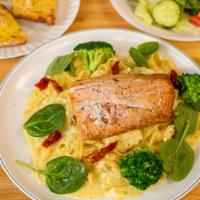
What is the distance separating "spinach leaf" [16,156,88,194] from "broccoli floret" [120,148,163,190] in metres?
0.20

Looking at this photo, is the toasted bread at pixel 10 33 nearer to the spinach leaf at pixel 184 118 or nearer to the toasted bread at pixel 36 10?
the toasted bread at pixel 36 10

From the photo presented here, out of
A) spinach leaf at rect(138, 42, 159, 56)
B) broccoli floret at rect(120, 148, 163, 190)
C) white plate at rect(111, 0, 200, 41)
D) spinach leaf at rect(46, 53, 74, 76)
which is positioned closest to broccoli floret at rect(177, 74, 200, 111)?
spinach leaf at rect(138, 42, 159, 56)

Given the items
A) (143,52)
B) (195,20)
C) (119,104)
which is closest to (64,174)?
(119,104)

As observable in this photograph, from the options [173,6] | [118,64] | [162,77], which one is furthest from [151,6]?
[162,77]

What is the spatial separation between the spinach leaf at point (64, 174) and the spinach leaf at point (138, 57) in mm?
759

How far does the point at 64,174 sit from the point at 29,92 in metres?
0.67

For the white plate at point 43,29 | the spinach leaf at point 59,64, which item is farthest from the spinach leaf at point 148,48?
the white plate at point 43,29

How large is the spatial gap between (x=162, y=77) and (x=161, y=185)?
58 centimetres

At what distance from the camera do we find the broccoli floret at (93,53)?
8.39 ft

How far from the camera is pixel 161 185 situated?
2111 mm

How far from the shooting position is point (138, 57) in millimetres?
2551

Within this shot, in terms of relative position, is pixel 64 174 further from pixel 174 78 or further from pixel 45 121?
pixel 174 78

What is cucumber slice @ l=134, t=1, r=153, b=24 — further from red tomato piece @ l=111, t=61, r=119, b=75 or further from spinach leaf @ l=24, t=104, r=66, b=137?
spinach leaf @ l=24, t=104, r=66, b=137

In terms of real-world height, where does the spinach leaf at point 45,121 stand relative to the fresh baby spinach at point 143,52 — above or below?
below
